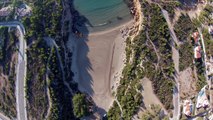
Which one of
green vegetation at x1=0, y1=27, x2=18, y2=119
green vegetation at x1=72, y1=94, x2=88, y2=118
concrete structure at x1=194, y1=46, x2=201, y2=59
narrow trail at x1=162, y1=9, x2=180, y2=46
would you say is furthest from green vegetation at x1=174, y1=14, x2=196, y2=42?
green vegetation at x1=0, y1=27, x2=18, y2=119

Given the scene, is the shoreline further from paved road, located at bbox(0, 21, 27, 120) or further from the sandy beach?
paved road, located at bbox(0, 21, 27, 120)

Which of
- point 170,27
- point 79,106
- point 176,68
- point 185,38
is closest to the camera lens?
point 176,68

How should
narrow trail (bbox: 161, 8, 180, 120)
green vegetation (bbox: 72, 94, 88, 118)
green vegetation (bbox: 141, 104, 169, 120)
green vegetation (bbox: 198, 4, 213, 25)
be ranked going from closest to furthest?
green vegetation (bbox: 141, 104, 169, 120) → narrow trail (bbox: 161, 8, 180, 120) → green vegetation (bbox: 198, 4, 213, 25) → green vegetation (bbox: 72, 94, 88, 118)

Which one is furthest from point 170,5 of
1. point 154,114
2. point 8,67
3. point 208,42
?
point 8,67

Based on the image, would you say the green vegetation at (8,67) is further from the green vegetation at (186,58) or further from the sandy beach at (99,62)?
the green vegetation at (186,58)

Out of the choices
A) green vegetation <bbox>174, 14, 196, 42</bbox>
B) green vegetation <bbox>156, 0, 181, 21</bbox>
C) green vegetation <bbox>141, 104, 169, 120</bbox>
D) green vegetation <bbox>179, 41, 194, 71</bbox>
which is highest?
green vegetation <bbox>156, 0, 181, 21</bbox>

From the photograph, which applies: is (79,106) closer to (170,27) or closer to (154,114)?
(154,114)

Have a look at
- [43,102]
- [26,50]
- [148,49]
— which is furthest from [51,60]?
[148,49]
